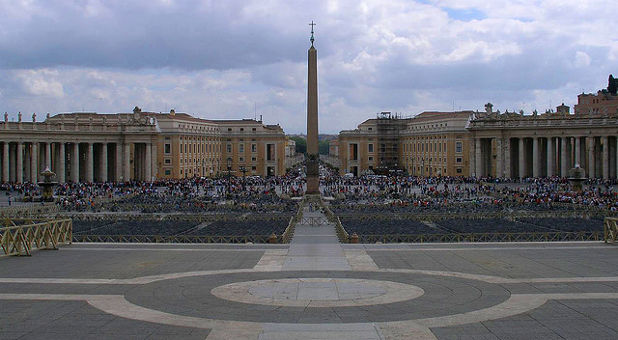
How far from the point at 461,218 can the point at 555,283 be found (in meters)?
23.6

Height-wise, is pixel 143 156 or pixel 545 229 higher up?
pixel 143 156

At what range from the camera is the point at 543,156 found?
9456cm

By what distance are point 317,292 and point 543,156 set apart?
275 feet

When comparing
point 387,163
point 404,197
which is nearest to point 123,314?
point 404,197

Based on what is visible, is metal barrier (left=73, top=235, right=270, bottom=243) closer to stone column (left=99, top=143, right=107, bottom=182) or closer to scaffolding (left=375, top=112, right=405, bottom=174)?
stone column (left=99, top=143, right=107, bottom=182)

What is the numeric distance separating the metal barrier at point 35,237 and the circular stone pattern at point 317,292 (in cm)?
904

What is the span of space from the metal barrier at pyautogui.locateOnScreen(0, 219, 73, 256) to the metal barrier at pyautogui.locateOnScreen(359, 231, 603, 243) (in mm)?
12409

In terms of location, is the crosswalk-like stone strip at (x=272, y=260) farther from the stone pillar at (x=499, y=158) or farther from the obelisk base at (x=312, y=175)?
the stone pillar at (x=499, y=158)

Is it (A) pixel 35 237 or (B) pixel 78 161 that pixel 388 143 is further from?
(A) pixel 35 237

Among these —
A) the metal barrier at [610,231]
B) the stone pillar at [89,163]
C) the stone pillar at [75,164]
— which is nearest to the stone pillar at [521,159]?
the stone pillar at [89,163]

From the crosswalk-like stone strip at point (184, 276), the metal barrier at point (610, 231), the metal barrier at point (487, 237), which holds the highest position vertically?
the metal barrier at point (610, 231)

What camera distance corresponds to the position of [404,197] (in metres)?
60.2

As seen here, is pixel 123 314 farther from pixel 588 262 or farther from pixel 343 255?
pixel 588 262

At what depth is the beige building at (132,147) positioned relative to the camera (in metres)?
81.6
